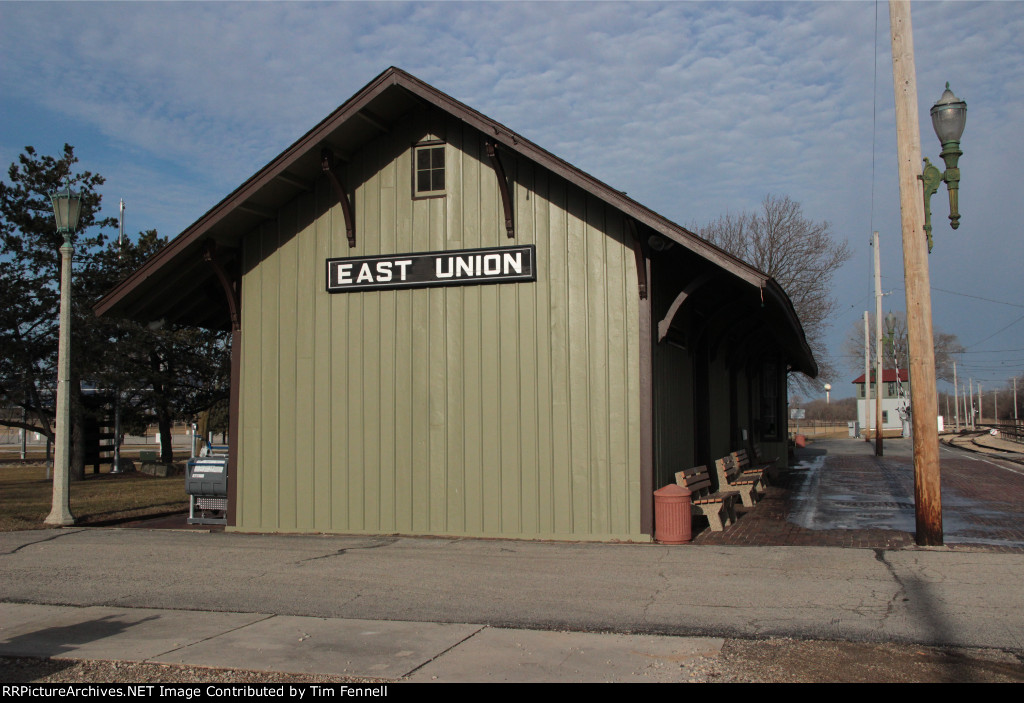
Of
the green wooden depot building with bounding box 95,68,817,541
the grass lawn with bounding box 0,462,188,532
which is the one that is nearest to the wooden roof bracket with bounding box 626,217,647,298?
the green wooden depot building with bounding box 95,68,817,541

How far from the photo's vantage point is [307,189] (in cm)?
1260

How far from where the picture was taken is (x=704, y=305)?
15.3 metres

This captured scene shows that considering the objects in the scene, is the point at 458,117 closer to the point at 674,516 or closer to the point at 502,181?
the point at 502,181

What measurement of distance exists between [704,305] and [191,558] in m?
9.54

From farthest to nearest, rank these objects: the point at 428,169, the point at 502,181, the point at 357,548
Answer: the point at 428,169, the point at 502,181, the point at 357,548

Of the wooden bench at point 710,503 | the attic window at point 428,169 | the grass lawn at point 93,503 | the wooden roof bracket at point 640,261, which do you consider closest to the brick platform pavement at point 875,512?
the wooden bench at point 710,503

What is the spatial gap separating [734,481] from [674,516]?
162 inches

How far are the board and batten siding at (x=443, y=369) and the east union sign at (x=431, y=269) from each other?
144mm

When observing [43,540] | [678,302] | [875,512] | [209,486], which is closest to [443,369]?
[678,302]

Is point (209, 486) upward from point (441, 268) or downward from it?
downward

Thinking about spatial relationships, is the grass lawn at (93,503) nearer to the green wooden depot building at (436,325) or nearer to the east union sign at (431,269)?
the green wooden depot building at (436,325)

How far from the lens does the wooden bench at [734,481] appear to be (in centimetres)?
1352

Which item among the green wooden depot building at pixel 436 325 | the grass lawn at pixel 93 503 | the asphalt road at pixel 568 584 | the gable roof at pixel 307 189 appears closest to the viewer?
the asphalt road at pixel 568 584
